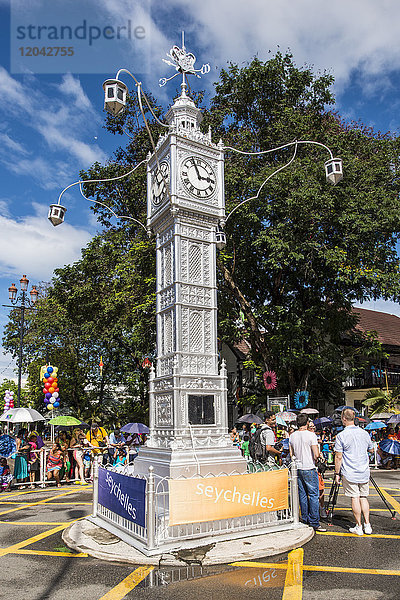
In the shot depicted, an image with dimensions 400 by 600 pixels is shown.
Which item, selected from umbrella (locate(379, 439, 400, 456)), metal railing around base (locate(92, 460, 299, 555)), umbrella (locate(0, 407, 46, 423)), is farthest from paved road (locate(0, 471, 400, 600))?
umbrella (locate(0, 407, 46, 423))

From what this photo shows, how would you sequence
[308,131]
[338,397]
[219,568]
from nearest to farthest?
1. [219,568]
2. [308,131]
3. [338,397]

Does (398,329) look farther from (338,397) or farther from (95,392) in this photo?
(95,392)

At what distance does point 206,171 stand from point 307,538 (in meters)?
7.56

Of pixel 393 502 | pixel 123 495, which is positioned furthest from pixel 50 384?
pixel 393 502

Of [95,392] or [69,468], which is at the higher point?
[95,392]

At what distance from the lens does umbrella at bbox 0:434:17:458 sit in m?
15.2

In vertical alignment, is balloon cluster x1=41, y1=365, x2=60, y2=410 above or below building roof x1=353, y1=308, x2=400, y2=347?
below

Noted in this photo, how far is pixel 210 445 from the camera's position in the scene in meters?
9.32

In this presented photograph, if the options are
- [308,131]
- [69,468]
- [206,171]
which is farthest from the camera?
[308,131]

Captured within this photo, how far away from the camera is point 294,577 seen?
600cm

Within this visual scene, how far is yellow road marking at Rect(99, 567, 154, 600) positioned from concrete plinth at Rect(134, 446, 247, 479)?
2.17m

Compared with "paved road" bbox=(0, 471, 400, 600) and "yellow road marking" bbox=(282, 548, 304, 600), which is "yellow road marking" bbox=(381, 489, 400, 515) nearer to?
"paved road" bbox=(0, 471, 400, 600)

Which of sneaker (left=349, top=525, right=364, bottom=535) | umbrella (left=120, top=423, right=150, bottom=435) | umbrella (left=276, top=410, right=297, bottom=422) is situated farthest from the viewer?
umbrella (left=276, top=410, right=297, bottom=422)

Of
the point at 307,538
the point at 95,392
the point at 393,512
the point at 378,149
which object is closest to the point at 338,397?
the point at 378,149
